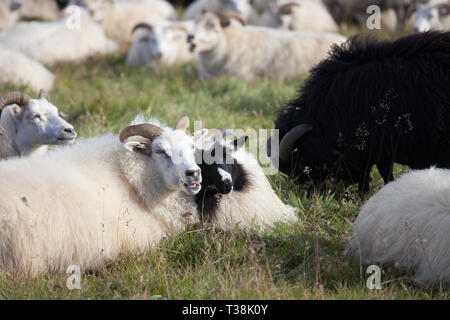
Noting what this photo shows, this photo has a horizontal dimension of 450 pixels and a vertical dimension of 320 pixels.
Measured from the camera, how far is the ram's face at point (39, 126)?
5.37m

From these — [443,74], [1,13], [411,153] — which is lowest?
[411,153]

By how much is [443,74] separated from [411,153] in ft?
2.39

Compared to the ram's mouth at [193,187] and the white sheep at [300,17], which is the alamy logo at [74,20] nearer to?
the white sheep at [300,17]

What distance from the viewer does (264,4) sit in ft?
54.6

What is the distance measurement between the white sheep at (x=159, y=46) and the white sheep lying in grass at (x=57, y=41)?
0.74 m

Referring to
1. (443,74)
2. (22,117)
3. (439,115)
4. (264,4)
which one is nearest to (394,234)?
(439,115)

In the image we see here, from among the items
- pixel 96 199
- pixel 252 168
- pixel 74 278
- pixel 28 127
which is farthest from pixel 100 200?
pixel 28 127

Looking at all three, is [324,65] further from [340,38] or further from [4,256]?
[340,38]

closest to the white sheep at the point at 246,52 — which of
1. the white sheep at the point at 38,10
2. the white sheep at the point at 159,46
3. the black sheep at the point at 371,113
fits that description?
the white sheep at the point at 159,46

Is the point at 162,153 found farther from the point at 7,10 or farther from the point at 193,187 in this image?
the point at 7,10

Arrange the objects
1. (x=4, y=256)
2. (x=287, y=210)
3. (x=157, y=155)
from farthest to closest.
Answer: (x=287, y=210)
(x=157, y=155)
(x=4, y=256)

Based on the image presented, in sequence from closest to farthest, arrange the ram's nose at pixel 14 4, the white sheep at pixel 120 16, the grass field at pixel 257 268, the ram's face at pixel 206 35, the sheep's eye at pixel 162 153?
the grass field at pixel 257 268 → the sheep's eye at pixel 162 153 → the ram's face at pixel 206 35 → the white sheep at pixel 120 16 → the ram's nose at pixel 14 4

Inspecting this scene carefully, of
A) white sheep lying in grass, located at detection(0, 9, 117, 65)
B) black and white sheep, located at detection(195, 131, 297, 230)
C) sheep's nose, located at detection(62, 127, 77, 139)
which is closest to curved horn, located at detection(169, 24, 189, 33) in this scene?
white sheep lying in grass, located at detection(0, 9, 117, 65)
